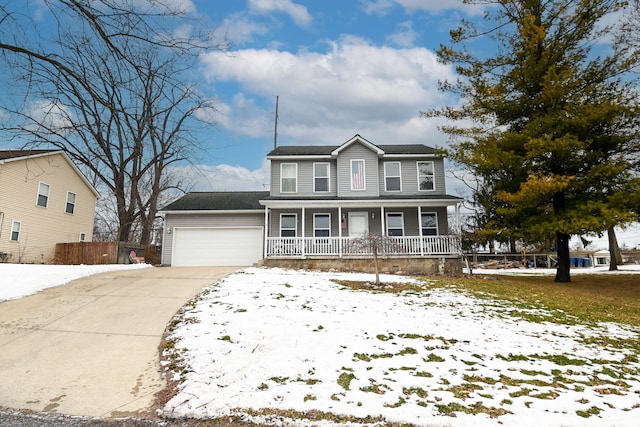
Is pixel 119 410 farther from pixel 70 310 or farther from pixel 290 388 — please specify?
pixel 70 310

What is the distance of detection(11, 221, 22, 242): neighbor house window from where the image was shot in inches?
661

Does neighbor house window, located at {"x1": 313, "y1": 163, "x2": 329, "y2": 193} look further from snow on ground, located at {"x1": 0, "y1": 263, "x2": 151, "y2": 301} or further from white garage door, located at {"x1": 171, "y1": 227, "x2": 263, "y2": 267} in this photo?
snow on ground, located at {"x1": 0, "y1": 263, "x2": 151, "y2": 301}

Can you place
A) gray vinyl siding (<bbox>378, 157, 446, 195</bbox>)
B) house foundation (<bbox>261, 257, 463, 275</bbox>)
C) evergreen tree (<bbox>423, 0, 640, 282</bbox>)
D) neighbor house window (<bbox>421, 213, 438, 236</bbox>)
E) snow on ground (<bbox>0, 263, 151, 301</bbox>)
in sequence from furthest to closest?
gray vinyl siding (<bbox>378, 157, 446, 195</bbox>), neighbor house window (<bbox>421, 213, 438, 236</bbox>), house foundation (<bbox>261, 257, 463, 275</bbox>), evergreen tree (<bbox>423, 0, 640, 282</bbox>), snow on ground (<bbox>0, 263, 151, 301</bbox>)

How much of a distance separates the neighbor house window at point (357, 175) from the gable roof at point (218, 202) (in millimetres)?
4800

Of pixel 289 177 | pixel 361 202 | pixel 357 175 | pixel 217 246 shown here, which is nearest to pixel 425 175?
pixel 357 175

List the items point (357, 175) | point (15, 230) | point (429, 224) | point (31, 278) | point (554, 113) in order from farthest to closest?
1. point (357, 175)
2. point (429, 224)
3. point (15, 230)
4. point (554, 113)
5. point (31, 278)

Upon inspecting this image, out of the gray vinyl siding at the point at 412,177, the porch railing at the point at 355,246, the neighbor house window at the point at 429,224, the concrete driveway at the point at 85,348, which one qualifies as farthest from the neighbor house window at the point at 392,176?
the concrete driveway at the point at 85,348

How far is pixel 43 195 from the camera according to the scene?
1862 centimetres

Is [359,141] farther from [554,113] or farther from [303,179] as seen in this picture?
[554,113]

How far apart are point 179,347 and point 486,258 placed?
25.8m

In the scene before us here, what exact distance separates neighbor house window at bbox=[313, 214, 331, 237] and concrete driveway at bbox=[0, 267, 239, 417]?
9.18 m

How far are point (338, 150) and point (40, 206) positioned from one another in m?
15.5

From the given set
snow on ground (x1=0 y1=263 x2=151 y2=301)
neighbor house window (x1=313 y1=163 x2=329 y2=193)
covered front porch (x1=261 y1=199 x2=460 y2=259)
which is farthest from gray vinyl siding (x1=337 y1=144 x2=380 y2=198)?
snow on ground (x1=0 y1=263 x2=151 y2=301)

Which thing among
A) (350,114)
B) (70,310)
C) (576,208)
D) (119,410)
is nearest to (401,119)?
(350,114)
